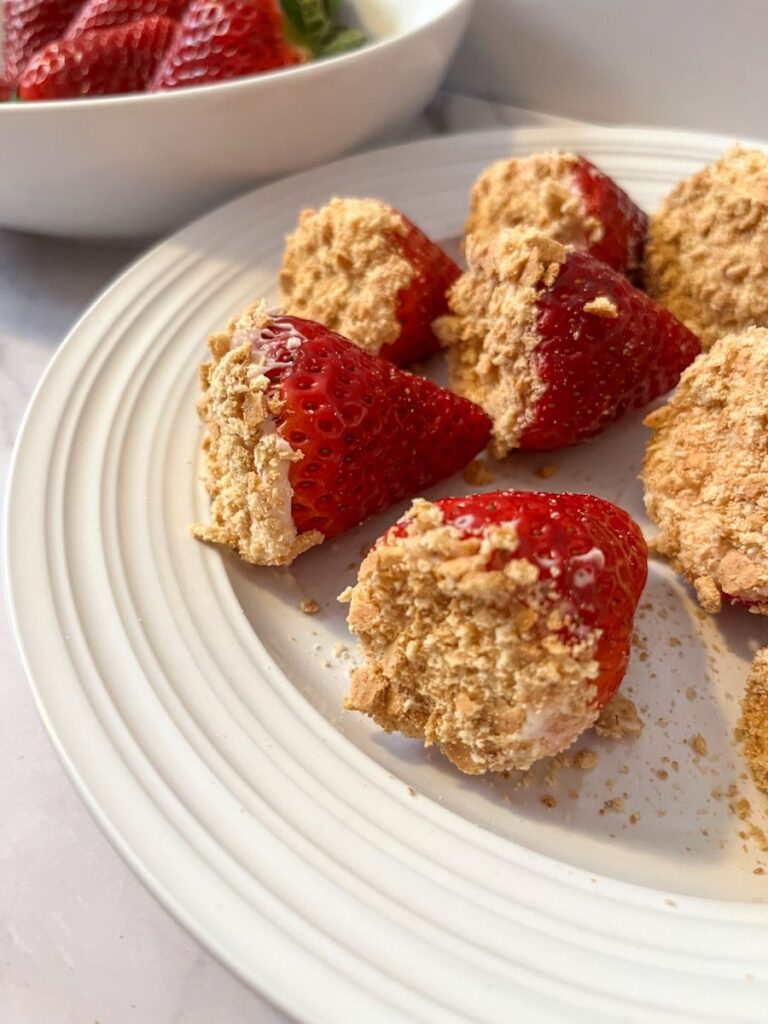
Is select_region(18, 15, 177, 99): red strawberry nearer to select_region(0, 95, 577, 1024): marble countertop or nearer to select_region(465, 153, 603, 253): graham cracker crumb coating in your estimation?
select_region(465, 153, 603, 253): graham cracker crumb coating

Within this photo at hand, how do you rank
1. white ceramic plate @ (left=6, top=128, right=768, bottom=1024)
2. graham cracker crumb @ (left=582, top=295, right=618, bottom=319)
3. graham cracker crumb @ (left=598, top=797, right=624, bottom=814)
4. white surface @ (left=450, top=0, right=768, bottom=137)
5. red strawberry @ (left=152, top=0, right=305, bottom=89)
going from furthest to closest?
white surface @ (left=450, top=0, right=768, bottom=137) → red strawberry @ (left=152, top=0, right=305, bottom=89) → graham cracker crumb @ (left=582, top=295, right=618, bottom=319) → graham cracker crumb @ (left=598, top=797, right=624, bottom=814) → white ceramic plate @ (left=6, top=128, right=768, bottom=1024)

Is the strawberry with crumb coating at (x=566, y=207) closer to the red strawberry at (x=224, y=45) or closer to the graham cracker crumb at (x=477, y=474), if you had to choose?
the graham cracker crumb at (x=477, y=474)

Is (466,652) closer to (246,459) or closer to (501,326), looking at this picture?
(246,459)

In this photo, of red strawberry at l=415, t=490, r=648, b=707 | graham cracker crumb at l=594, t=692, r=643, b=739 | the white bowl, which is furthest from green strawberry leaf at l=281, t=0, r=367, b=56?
graham cracker crumb at l=594, t=692, r=643, b=739

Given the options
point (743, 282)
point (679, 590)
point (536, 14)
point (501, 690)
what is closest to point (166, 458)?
point (501, 690)

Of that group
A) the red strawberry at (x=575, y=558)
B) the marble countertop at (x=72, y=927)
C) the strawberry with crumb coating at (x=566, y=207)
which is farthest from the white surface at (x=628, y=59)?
the marble countertop at (x=72, y=927)

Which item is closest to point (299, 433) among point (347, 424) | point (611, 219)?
point (347, 424)
